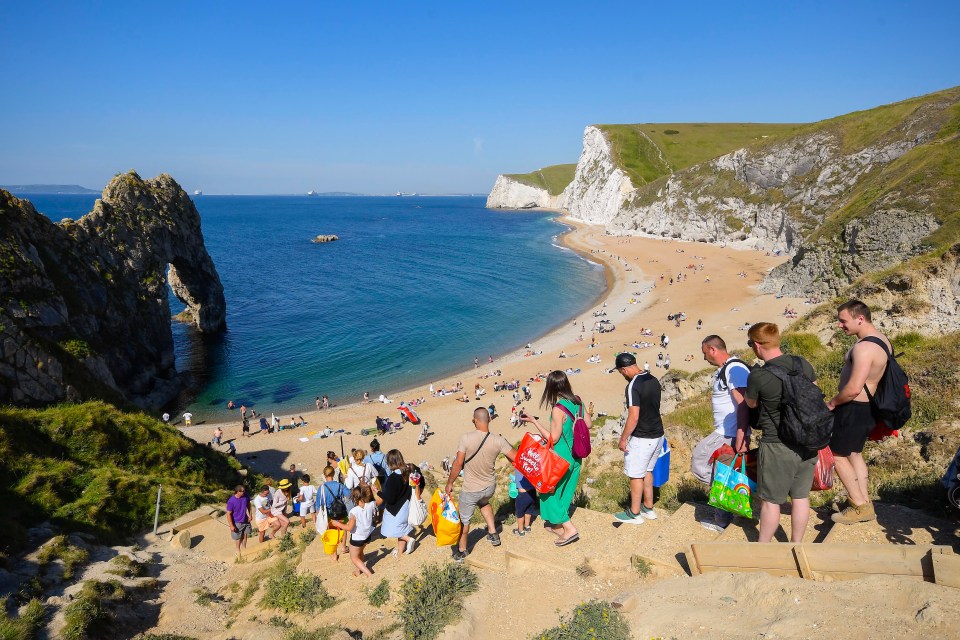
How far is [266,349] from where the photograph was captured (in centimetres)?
4097

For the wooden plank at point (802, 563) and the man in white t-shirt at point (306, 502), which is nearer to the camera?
the wooden plank at point (802, 563)

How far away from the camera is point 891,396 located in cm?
495

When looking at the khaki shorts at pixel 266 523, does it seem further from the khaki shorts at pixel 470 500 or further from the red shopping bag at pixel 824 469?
the red shopping bag at pixel 824 469

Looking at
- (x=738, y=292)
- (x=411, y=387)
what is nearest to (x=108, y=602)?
(x=411, y=387)

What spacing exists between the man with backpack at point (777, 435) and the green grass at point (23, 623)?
8.75m

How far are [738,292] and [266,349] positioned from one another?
4584 centimetres

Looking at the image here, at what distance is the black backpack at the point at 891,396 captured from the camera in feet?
16.1

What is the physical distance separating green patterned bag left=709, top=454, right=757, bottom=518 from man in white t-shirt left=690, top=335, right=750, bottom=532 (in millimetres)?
229

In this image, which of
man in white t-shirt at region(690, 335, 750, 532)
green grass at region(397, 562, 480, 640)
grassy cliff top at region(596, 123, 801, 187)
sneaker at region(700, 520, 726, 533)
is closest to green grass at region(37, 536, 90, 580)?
green grass at region(397, 562, 480, 640)

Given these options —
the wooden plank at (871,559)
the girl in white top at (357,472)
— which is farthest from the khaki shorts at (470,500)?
the wooden plank at (871,559)

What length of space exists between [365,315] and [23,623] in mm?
44768

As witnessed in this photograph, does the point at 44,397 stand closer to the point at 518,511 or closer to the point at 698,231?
the point at 518,511

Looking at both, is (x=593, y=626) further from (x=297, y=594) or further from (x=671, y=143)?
(x=671, y=143)

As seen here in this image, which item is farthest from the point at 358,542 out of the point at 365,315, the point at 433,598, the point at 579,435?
the point at 365,315
